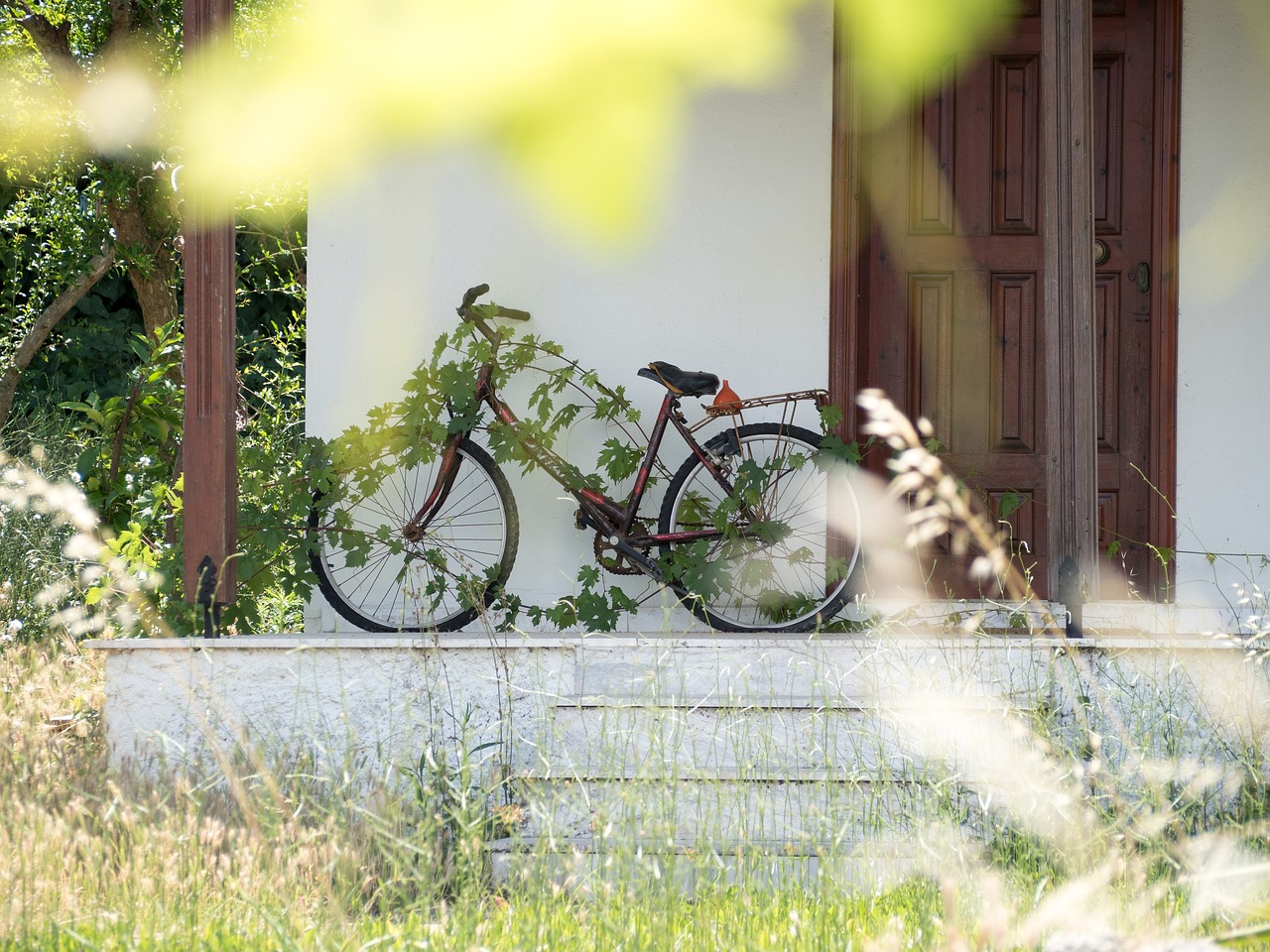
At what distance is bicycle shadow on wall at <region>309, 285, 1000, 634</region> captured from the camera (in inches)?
164

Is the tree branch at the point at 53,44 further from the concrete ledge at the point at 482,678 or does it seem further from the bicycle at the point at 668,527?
the concrete ledge at the point at 482,678

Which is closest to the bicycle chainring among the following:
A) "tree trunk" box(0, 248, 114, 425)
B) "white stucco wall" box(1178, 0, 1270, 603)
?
"white stucco wall" box(1178, 0, 1270, 603)

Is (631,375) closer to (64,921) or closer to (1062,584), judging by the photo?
(1062,584)

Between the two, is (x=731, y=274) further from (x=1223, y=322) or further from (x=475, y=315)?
(x=1223, y=322)

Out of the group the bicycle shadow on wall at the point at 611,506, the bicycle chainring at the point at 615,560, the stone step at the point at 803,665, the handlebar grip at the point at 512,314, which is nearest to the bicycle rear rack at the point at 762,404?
the bicycle shadow on wall at the point at 611,506

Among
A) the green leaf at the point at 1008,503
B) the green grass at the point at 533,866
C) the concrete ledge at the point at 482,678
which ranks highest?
the green leaf at the point at 1008,503

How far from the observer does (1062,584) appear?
3.50 m

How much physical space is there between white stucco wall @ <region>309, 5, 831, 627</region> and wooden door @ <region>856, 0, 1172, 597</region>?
294 millimetres

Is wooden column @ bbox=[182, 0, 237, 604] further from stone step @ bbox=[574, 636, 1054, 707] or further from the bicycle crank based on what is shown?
the bicycle crank

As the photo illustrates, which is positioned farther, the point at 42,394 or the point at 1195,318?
the point at 42,394

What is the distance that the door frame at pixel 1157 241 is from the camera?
178 inches

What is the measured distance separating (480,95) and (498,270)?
700 millimetres

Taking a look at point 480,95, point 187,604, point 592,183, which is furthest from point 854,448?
point 187,604

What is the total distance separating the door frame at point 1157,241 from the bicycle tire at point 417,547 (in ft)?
4.56
